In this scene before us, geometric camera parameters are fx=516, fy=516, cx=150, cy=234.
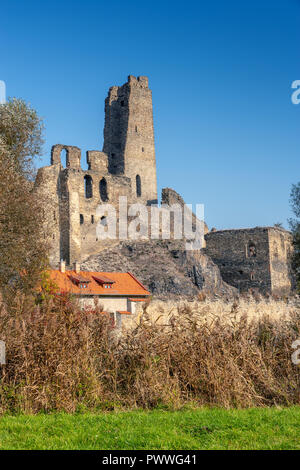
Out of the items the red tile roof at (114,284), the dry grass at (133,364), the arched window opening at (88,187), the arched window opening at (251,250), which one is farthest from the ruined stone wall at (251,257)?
the dry grass at (133,364)

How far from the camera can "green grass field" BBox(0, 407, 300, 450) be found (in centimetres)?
651

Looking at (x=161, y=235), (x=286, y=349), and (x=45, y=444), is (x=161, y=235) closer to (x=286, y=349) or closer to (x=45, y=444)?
(x=286, y=349)

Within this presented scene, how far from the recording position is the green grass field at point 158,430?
6.51 meters

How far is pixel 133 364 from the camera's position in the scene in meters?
8.90

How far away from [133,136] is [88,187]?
9.21 meters

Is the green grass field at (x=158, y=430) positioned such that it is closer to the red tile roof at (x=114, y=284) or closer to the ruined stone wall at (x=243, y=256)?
the red tile roof at (x=114, y=284)

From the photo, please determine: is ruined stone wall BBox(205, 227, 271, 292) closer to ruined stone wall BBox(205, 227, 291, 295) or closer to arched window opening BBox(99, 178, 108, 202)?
ruined stone wall BBox(205, 227, 291, 295)

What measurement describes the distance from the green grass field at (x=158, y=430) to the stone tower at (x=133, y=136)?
134 ft

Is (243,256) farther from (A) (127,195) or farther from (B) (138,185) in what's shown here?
(B) (138,185)

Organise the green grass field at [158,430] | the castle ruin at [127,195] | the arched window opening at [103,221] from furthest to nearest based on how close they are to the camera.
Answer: the arched window opening at [103,221] < the castle ruin at [127,195] < the green grass field at [158,430]

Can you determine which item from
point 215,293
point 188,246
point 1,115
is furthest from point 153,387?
point 188,246

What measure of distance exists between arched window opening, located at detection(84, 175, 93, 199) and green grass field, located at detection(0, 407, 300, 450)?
34.3 m

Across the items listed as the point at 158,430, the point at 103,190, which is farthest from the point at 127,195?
the point at 158,430
